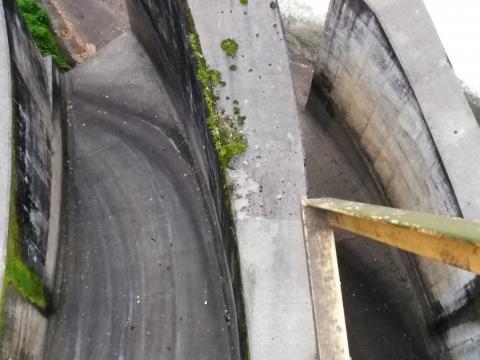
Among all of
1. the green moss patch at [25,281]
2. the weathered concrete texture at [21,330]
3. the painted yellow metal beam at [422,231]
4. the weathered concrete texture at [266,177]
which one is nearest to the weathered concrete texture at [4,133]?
the green moss patch at [25,281]

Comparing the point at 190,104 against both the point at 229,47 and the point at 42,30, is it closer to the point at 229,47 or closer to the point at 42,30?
the point at 229,47

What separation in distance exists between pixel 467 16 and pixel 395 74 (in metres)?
6.04

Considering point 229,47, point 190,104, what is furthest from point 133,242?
point 229,47

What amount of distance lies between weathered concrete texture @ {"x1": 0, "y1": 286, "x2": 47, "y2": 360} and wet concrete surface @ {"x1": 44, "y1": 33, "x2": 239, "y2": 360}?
0.36 meters

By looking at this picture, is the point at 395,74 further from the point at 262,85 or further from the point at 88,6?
the point at 88,6

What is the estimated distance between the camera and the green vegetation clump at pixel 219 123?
831cm

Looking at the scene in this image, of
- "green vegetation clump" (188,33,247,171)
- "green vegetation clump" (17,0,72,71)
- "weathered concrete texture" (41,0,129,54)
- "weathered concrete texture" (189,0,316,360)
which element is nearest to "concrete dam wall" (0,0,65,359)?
"green vegetation clump" (17,0,72,71)

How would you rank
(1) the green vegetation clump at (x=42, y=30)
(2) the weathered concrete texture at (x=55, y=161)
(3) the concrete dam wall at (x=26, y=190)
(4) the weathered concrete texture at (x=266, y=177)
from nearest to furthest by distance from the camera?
(4) the weathered concrete texture at (x=266, y=177) → (3) the concrete dam wall at (x=26, y=190) → (2) the weathered concrete texture at (x=55, y=161) → (1) the green vegetation clump at (x=42, y=30)

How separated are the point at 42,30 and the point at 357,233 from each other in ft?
32.2

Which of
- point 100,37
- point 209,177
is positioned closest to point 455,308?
point 209,177

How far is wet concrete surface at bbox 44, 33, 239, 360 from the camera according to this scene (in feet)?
30.4

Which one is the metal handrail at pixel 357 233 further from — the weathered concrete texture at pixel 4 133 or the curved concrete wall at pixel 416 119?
the weathered concrete texture at pixel 4 133

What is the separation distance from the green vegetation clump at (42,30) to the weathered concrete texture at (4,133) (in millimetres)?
3681

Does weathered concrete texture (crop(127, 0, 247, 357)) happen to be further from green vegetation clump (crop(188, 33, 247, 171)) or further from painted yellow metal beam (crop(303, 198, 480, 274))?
painted yellow metal beam (crop(303, 198, 480, 274))
